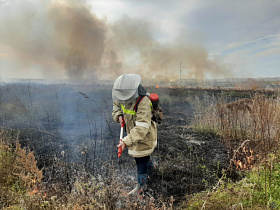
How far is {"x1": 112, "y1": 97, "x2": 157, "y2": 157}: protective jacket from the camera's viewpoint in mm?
2553

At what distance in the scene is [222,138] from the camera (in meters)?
5.89

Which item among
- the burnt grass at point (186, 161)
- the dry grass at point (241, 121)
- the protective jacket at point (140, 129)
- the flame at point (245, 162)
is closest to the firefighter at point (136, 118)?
the protective jacket at point (140, 129)

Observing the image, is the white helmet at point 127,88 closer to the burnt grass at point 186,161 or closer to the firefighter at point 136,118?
the firefighter at point 136,118

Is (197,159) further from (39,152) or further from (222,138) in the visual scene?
(39,152)

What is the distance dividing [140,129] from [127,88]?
65cm

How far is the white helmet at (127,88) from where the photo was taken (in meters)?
2.65

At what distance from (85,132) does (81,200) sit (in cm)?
429

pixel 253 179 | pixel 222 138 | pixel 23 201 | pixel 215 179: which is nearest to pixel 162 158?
pixel 215 179

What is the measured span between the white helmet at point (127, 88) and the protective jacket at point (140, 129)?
0.60 ft

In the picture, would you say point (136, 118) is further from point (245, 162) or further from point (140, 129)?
point (245, 162)

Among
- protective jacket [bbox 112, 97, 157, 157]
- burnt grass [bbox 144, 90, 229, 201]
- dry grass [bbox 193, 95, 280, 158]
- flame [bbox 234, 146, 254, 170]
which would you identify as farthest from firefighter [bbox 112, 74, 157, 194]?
dry grass [bbox 193, 95, 280, 158]

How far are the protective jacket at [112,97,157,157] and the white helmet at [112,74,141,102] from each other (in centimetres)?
18

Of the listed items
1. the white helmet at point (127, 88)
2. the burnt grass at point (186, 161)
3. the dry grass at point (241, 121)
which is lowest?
the burnt grass at point (186, 161)

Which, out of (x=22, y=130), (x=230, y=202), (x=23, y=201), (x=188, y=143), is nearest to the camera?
(x=23, y=201)
